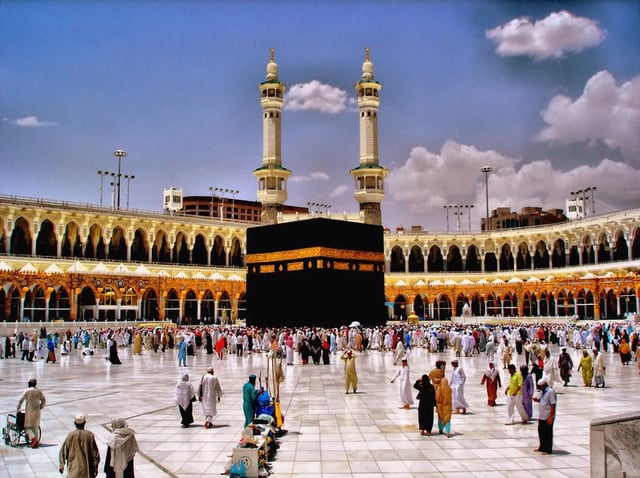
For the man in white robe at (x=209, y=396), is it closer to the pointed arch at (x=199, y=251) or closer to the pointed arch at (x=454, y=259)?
the pointed arch at (x=199, y=251)

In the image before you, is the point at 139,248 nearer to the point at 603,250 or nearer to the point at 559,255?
the point at 559,255

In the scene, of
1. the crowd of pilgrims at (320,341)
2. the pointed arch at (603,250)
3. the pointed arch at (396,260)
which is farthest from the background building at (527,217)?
the crowd of pilgrims at (320,341)

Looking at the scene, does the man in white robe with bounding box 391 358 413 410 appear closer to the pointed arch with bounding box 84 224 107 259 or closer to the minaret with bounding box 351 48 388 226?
the pointed arch with bounding box 84 224 107 259

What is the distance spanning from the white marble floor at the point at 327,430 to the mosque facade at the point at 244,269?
1669 centimetres

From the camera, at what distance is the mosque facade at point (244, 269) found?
33281 mm

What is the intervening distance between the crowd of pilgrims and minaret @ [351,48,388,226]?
18353 mm

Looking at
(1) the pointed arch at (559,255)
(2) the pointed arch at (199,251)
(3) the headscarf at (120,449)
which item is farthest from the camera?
(1) the pointed arch at (559,255)

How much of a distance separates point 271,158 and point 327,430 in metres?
35.4

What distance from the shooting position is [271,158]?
42.5 meters

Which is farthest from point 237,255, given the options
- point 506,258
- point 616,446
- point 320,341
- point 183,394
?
point 616,446

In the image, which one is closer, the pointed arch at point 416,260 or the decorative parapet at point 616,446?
the decorative parapet at point 616,446

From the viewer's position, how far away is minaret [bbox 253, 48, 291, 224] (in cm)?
4262

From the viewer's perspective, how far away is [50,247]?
3684 centimetres

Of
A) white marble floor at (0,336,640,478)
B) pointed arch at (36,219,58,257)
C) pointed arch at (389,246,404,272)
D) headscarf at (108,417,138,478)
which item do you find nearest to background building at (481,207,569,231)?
pointed arch at (389,246,404,272)
